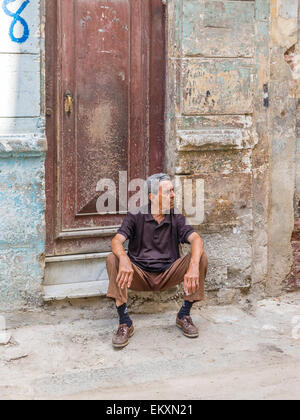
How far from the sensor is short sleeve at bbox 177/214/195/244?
4230mm

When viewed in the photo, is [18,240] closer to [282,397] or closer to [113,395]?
[113,395]

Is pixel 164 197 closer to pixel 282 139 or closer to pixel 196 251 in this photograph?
pixel 196 251

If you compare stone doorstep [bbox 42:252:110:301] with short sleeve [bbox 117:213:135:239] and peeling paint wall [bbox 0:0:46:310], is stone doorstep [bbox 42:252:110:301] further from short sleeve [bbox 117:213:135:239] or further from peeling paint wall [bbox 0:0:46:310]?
short sleeve [bbox 117:213:135:239]

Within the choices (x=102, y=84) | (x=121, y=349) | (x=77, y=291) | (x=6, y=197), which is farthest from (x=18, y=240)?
(x=102, y=84)

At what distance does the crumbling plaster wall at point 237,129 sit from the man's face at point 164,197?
430 millimetres

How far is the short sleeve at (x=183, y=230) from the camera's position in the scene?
423 cm

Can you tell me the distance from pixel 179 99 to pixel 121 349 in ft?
6.44

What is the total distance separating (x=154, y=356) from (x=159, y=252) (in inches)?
31.0

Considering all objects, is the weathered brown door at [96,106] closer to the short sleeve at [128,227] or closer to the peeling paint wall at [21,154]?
the peeling paint wall at [21,154]

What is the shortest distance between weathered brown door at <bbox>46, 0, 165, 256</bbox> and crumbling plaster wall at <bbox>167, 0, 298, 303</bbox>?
20 cm

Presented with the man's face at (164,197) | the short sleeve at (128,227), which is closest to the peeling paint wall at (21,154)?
the short sleeve at (128,227)

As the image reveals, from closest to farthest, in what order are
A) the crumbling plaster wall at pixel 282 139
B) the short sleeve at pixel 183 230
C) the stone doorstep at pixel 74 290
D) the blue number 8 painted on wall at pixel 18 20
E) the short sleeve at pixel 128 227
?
the blue number 8 painted on wall at pixel 18 20 → the short sleeve at pixel 128 227 → the short sleeve at pixel 183 230 → the stone doorstep at pixel 74 290 → the crumbling plaster wall at pixel 282 139

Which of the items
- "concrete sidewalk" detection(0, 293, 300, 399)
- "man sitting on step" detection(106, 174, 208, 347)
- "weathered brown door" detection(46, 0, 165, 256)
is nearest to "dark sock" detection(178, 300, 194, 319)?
"man sitting on step" detection(106, 174, 208, 347)

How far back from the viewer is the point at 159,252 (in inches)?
167
